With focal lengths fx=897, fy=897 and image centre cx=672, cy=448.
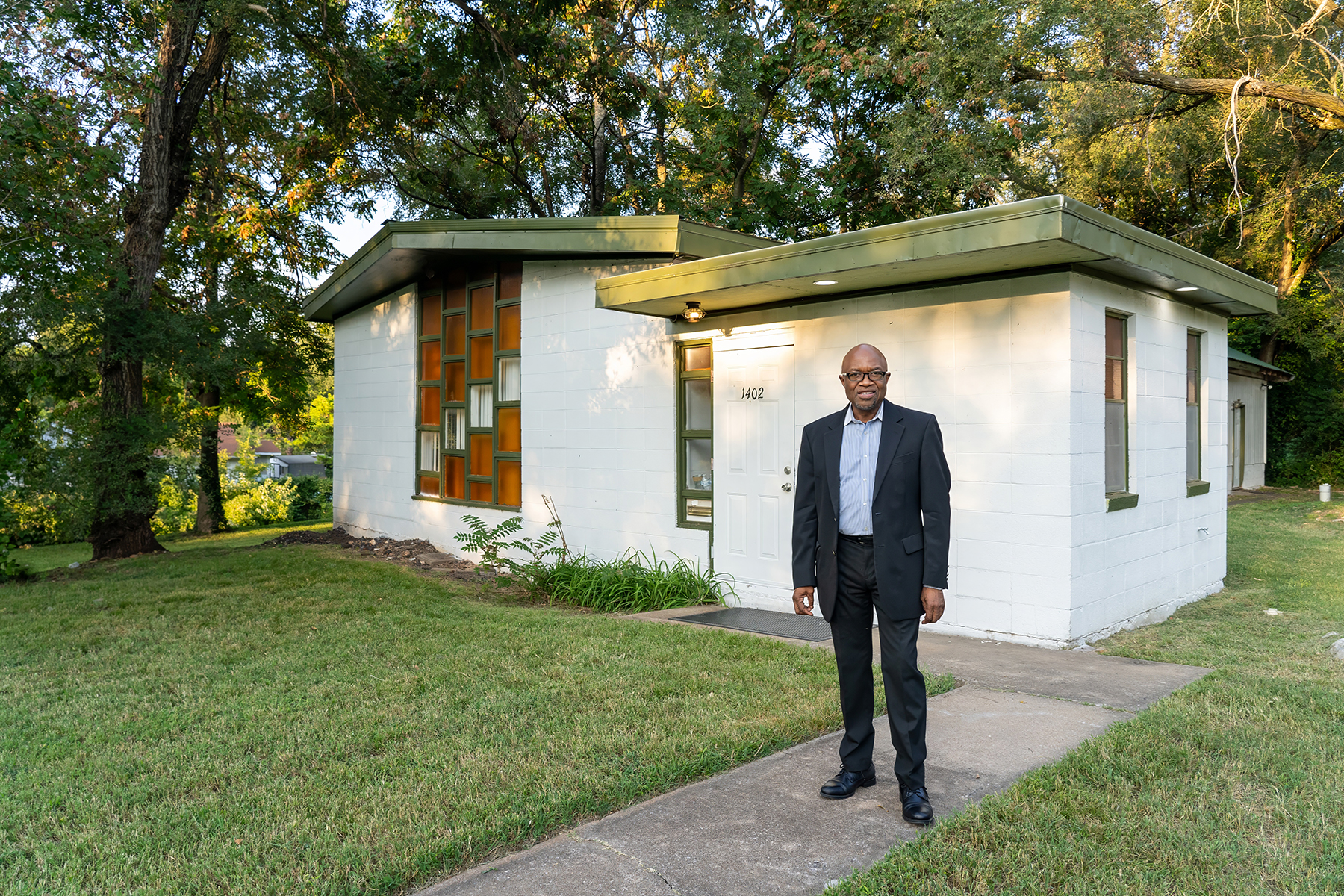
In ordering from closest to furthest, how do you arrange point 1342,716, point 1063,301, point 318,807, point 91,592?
1. point 318,807
2. point 1342,716
3. point 1063,301
4. point 91,592

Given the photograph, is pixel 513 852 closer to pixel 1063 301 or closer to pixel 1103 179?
pixel 1063 301

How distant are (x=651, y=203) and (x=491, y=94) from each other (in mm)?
3729

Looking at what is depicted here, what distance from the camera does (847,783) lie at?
3689 millimetres

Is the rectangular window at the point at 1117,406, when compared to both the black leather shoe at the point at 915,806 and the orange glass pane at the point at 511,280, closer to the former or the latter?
the black leather shoe at the point at 915,806

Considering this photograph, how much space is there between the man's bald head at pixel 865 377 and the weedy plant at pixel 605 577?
4929 mm

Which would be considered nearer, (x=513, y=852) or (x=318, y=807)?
(x=513, y=852)

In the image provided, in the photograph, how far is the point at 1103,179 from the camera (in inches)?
742

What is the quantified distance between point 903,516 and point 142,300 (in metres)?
12.0

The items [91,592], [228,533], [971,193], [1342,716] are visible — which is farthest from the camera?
[228,533]

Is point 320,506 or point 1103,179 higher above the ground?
point 1103,179

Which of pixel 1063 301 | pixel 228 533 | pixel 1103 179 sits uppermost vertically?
pixel 1103 179

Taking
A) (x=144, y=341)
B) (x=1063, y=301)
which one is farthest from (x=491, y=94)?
(x=1063, y=301)

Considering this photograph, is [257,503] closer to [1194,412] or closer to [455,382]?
[455,382]

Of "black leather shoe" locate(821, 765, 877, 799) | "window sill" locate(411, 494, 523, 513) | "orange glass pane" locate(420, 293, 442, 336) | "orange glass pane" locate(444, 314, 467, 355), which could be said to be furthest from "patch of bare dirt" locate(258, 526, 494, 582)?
Answer: "black leather shoe" locate(821, 765, 877, 799)
